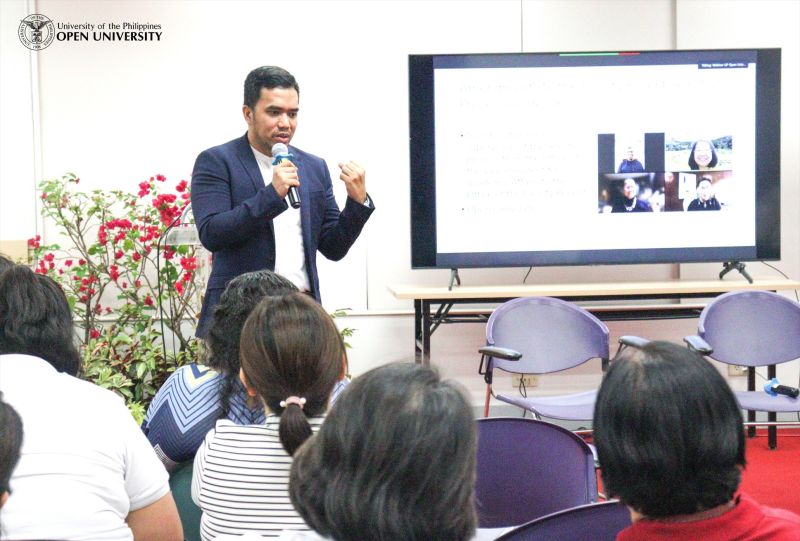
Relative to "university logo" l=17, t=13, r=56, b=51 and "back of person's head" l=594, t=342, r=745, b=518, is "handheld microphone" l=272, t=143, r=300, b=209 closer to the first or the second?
"back of person's head" l=594, t=342, r=745, b=518

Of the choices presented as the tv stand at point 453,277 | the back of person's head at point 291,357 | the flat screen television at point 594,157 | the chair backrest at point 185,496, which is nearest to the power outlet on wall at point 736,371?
the flat screen television at point 594,157

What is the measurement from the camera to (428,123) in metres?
4.45

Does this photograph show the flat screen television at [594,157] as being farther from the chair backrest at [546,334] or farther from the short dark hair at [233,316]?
the short dark hair at [233,316]

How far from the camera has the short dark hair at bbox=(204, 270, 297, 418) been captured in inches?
74.5

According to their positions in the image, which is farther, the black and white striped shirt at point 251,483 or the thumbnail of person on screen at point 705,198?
the thumbnail of person on screen at point 705,198

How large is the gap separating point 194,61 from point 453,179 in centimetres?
162

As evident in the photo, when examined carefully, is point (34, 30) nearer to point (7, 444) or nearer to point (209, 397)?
→ point (209, 397)

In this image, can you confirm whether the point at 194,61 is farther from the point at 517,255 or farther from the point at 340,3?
the point at 517,255

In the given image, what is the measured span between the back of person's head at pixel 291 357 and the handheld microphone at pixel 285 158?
1.20 m

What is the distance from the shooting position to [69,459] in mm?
1349

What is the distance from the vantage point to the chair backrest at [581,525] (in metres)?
1.17

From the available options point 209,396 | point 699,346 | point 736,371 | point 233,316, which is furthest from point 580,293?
point 209,396

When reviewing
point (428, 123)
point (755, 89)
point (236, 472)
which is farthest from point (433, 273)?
point (236, 472)

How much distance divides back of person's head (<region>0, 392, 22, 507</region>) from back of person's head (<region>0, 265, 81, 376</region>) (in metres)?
0.65
